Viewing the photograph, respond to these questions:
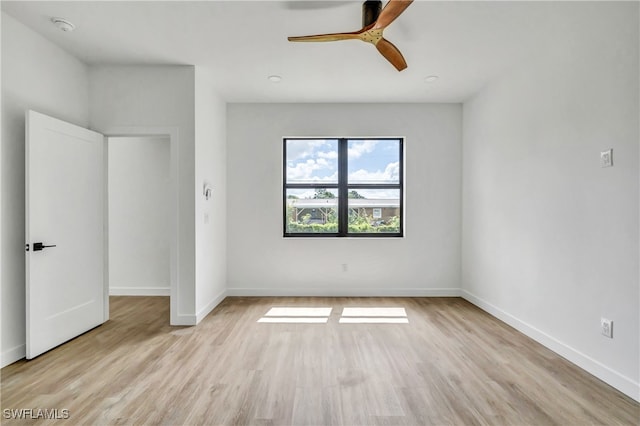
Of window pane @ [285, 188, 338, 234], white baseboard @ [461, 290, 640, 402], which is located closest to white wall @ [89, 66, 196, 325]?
window pane @ [285, 188, 338, 234]

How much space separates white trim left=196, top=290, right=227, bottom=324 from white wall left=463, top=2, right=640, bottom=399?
11.1ft

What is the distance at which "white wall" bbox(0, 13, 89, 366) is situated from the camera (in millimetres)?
2637

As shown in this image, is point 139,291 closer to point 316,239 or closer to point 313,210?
point 316,239

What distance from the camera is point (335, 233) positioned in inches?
193

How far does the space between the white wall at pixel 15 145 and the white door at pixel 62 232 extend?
115 mm

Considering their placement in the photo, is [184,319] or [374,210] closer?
[184,319]

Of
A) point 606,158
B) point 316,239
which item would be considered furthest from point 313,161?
point 606,158

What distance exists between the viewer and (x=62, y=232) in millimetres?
3049

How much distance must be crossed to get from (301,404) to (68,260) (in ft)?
8.51

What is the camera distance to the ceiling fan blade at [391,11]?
1.98 meters

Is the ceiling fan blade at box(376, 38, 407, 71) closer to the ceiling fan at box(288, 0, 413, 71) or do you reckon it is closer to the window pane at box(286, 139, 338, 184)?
the ceiling fan at box(288, 0, 413, 71)

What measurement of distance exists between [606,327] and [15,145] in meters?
4.83

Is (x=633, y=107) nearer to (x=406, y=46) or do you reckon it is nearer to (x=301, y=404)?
(x=406, y=46)

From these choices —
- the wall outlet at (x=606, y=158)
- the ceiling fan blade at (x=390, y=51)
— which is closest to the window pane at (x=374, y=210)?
the ceiling fan blade at (x=390, y=51)
